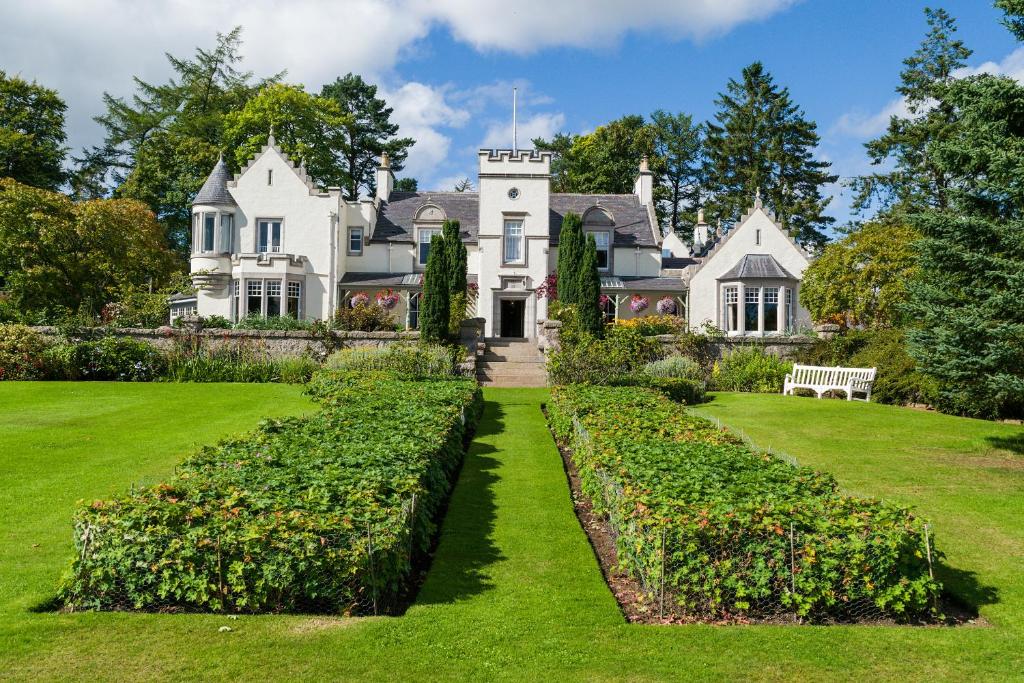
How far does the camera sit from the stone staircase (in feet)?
78.0

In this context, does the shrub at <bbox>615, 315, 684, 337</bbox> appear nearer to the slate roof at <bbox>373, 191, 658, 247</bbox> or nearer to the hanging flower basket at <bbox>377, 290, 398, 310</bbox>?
the slate roof at <bbox>373, 191, 658, 247</bbox>

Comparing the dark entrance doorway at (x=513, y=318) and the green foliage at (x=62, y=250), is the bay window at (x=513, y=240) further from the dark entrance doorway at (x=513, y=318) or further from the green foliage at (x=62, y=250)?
the green foliage at (x=62, y=250)

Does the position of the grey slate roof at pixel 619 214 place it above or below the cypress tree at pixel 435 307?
above

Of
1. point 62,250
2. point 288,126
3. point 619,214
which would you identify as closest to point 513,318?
point 619,214

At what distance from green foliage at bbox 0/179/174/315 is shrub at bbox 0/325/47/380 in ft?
12.9

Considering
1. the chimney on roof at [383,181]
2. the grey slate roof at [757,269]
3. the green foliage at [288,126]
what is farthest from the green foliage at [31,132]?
the grey slate roof at [757,269]

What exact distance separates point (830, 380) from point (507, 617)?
1784 centimetres

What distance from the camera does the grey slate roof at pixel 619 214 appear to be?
3597cm

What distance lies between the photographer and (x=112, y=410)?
16.5 meters

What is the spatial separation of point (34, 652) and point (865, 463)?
37.2 ft

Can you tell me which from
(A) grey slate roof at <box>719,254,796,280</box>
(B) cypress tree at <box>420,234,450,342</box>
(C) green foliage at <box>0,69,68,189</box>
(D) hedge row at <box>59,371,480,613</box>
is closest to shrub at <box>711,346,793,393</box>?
(A) grey slate roof at <box>719,254,796,280</box>

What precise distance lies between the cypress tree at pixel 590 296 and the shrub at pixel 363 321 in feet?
22.9

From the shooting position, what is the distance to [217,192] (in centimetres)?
3288

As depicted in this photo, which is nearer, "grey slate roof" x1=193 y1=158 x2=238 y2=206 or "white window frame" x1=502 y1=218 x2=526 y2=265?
"grey slate roof" x1=193 y1=158 x2=238 y2=206
